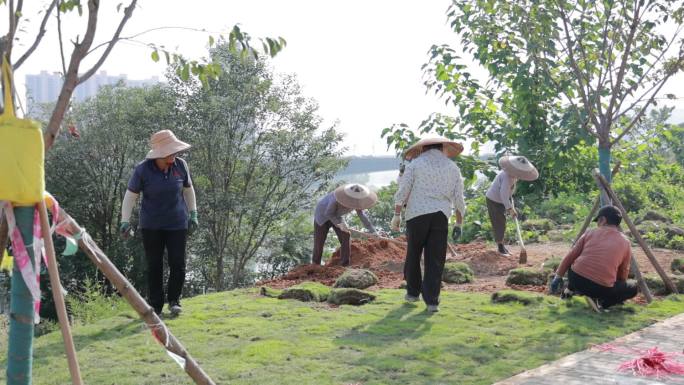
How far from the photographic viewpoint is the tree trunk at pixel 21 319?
3.80 metres

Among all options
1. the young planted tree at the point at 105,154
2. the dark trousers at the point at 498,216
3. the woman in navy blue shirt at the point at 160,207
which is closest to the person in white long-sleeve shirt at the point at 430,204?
the woman in navy blue shirt at the point at 160,207

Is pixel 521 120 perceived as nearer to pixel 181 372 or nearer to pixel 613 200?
pixel 613 200

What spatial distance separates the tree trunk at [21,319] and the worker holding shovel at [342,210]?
874 cm

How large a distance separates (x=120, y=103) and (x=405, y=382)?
2744cm

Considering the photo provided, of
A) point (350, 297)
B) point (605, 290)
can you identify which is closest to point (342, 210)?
point (350, 297)

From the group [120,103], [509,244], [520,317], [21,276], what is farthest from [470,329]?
[120,103]

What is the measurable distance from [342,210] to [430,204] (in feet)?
13.7

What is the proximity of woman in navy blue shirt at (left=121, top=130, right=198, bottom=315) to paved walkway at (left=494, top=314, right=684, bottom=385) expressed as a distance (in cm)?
377

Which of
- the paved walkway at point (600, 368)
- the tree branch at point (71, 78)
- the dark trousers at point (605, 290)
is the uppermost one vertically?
the tree branch at point (71, 78)

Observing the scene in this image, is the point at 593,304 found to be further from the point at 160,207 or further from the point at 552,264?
the point at 160,207

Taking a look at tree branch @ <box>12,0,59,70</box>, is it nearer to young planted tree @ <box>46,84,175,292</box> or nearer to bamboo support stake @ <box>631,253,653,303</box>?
bamboo support stake @ <box>631,253,653,303</box>

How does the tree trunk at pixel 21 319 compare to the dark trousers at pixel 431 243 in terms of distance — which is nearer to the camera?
the tree trunk at pixel 21 319

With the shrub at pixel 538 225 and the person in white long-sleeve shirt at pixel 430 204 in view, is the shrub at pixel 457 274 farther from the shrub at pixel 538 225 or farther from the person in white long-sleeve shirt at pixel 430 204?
the shrub at pixel 538 225

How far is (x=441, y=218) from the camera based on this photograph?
29.2ft
